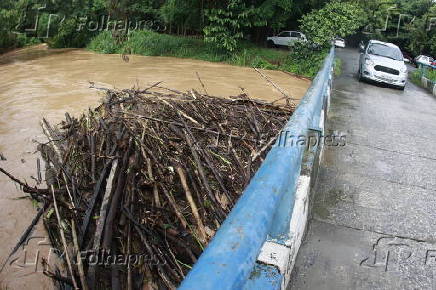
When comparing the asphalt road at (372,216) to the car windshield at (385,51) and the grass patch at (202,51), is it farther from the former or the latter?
the grass patch at (202,51)

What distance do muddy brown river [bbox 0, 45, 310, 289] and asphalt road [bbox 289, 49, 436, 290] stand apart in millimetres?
3066

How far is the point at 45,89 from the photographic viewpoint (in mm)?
13711

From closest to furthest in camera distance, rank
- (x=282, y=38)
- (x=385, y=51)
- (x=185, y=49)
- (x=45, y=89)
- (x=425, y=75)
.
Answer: (x=45, y=89), (x=385, y=51), (x=425, y=75), (x=185, y=49), (x=282, y=38)

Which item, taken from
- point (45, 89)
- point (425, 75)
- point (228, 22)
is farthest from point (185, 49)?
point (425, 75)

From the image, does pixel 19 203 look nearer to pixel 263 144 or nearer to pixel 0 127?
pixel 263 144

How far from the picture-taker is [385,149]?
18.8 feet

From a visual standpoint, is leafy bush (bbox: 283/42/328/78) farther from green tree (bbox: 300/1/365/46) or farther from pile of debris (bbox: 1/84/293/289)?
pile of debris (bbox: 1/84/293/289)

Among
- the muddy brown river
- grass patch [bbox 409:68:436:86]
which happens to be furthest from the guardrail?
grass patch [bbox 409:68:436:86]

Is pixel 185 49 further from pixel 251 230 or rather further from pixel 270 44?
pixel 251 230

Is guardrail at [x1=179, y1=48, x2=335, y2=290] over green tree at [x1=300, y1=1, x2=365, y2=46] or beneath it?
beneath

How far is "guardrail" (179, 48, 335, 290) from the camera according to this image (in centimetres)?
114

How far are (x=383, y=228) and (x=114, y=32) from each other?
2555 cm

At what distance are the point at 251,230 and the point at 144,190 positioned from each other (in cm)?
304

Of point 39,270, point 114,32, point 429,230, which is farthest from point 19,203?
point 114,32
